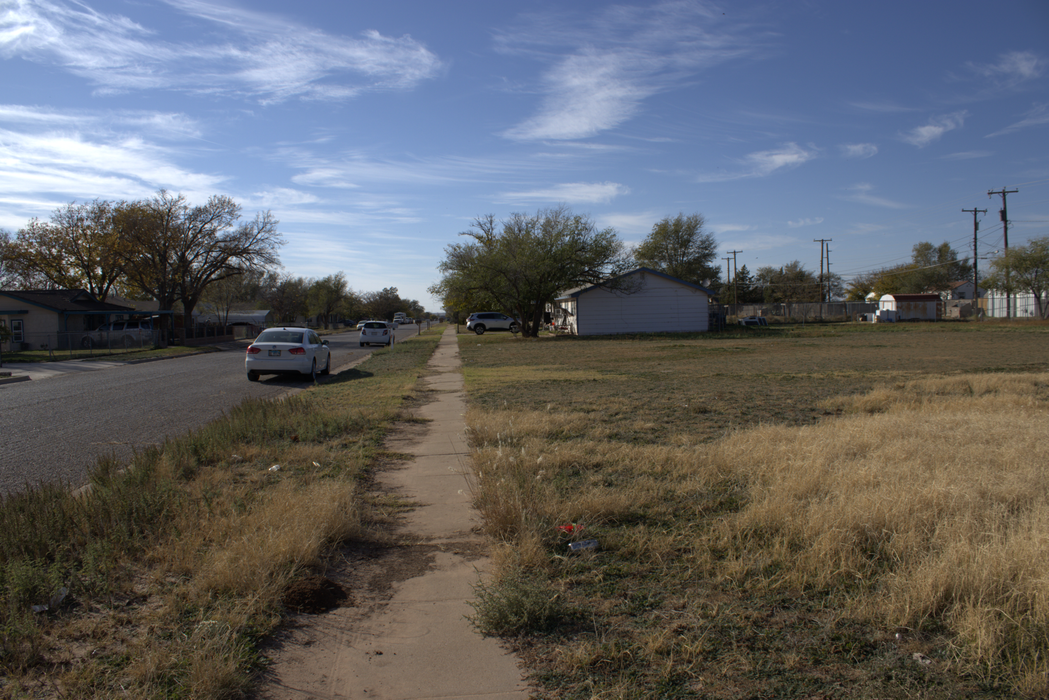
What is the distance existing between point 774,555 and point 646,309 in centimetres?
4346

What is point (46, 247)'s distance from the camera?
49.1 meters

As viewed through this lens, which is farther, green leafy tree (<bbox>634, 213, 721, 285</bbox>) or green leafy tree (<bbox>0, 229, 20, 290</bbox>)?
green leafy tree (<bbox>634, 213, 721, 285</bbox>)

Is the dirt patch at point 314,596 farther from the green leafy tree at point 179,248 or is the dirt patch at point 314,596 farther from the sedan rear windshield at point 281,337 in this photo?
the green leafy tree at point 179,248

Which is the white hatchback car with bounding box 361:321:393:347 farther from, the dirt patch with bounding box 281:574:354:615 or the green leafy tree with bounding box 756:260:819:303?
Result: the green leafy tree with bounding box 756:260:819:303

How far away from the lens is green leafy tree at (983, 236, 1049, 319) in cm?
5666

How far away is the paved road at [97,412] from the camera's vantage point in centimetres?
816

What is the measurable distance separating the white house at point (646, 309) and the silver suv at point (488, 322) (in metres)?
10.1

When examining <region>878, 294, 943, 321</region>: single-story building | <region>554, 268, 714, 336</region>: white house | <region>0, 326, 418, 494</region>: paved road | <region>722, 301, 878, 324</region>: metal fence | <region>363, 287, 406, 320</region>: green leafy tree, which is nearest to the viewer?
<region>0, 326, 418, 494</region>: paved road

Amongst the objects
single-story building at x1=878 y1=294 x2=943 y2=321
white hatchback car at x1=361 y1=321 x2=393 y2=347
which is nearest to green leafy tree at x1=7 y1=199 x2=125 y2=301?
white hatchback car at x1=361 y1=321 x2=393 y2=347

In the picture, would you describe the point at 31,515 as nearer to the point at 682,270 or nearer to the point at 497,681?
the point at 497,681

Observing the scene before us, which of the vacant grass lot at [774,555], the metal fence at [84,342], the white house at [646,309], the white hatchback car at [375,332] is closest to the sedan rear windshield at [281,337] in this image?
the vacant grass lot at [774,555]

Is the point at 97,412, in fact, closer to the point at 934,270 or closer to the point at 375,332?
the point at 375,332

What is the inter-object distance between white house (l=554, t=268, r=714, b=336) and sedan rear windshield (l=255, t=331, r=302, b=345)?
2969cm

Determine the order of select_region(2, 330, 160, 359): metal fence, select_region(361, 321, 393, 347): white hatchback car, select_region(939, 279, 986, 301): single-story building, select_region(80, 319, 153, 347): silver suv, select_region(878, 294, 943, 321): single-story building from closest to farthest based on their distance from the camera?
select_region(2, 330, 160, 359): metal fence, select_region(361, 321, 393, 347): white hatchback car, select_region(80, 319, 153, 347): silver suv, select_region(878, 294, 943, 321): single-story building, select_region(939, 279, 986, 301): single-story building
